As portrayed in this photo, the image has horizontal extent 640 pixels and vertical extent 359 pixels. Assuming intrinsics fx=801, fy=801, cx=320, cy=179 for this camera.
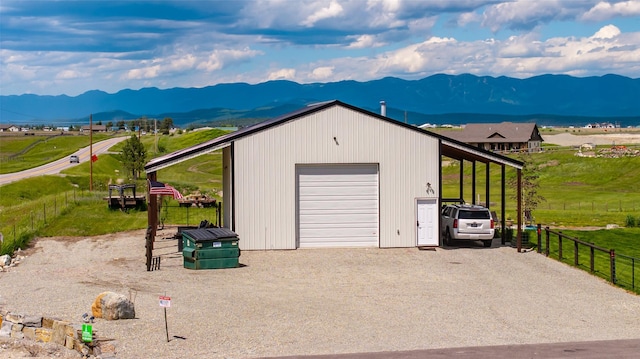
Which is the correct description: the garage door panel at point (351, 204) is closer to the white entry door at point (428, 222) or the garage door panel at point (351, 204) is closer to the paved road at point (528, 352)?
the white entry door at point (428, 222)

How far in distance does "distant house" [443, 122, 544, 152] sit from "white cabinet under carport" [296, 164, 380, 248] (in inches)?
3961

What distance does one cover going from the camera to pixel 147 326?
16688mm

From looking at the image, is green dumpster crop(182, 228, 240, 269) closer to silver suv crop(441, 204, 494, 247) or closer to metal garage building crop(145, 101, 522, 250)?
metal garage building crop(145, 101, 522, 250)

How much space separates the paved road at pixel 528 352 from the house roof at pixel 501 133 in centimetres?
11502

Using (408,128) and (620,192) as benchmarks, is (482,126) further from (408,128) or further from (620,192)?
(408,128)

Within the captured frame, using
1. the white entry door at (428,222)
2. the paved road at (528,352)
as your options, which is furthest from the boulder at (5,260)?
the paved road at (528,352)

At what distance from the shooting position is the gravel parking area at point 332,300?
52.2 feet

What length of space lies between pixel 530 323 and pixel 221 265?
35.2ft

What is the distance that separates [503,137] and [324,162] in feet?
351

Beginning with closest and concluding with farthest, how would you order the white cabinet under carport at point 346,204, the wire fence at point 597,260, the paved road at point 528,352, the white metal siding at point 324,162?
the paved road at point 528,352
the wire fence at point 597,260
the white metal siding at point 324,162
the white cabinet under carport at point 346,204

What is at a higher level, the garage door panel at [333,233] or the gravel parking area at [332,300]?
the garage door panel at [333,233]

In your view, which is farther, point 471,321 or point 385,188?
point 385,188

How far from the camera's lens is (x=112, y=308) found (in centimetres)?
1698

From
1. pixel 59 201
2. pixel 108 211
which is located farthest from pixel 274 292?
pixel 59 201
